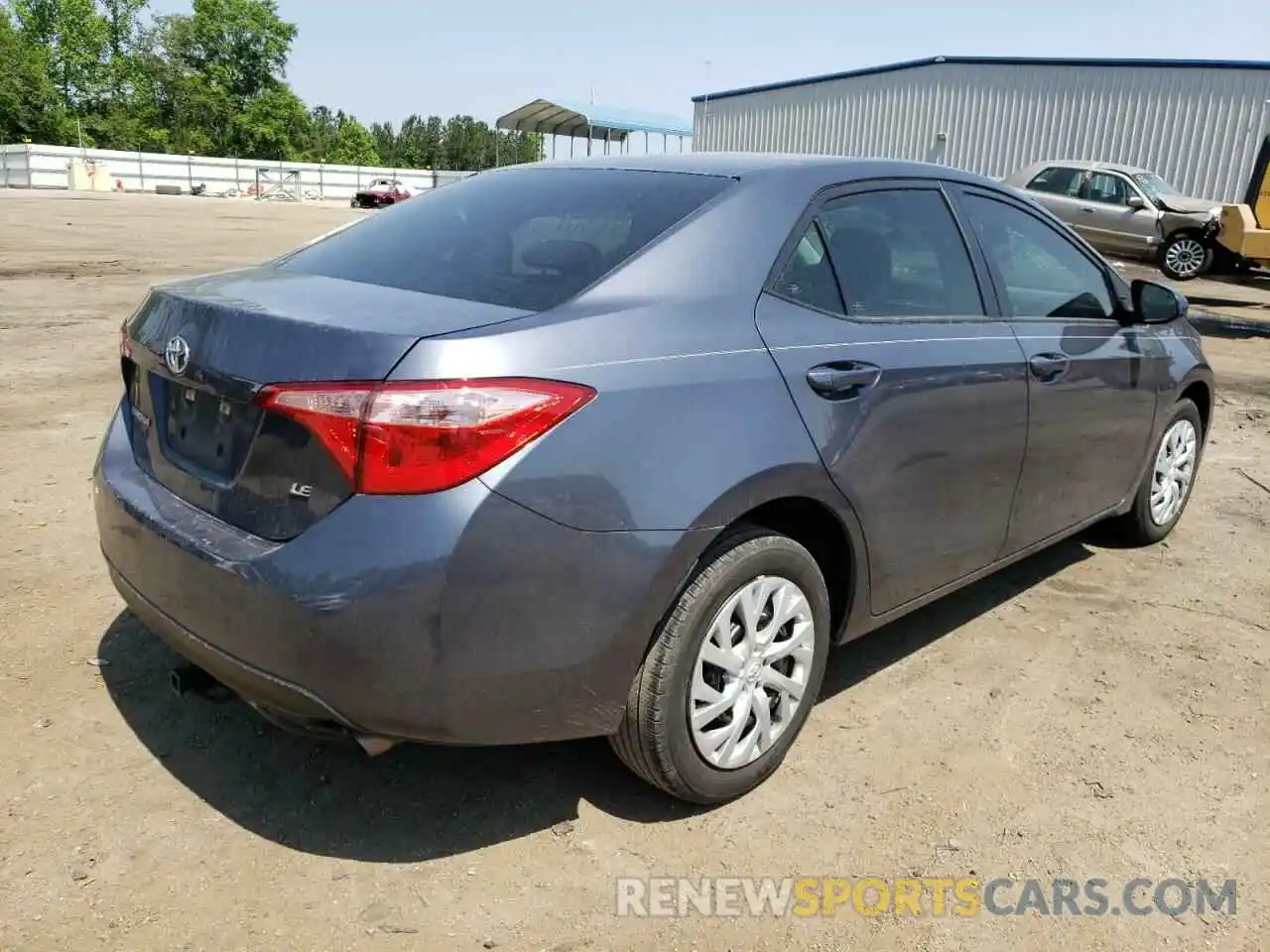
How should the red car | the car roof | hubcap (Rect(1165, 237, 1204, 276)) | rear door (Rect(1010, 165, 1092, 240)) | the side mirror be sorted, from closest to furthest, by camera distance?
the car roof < the side mirror < hubcap (Rect(1165, 237, 1204, 276)) < rear door (Rect(1010, 165, 1092, 240)) < the red car

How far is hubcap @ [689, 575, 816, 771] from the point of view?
8.66 ft

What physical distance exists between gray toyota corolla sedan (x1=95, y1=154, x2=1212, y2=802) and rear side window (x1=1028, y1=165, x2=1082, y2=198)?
16.3 meters

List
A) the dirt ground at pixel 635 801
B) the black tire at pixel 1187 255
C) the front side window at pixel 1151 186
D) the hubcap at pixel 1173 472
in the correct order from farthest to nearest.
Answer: the front side window at pixel 1151 186, the black tire at pixel 1187 255, the hubcap at pixel 1173 472, the dirt ground at pixel 635 801

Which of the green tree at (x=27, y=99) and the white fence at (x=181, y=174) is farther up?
the green tree at (x=27, y=99)

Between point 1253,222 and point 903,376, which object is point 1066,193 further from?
point 903,376

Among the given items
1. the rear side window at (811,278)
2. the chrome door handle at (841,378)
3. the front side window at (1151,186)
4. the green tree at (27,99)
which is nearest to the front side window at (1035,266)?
the rear side window at (811,278)

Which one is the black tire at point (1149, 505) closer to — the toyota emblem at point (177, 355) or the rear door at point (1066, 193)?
the toyota emblem at point (177, 355)

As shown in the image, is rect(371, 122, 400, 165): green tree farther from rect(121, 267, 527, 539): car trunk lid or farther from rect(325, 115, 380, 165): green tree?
rect(121, 267, 527, 539): car trunk lid

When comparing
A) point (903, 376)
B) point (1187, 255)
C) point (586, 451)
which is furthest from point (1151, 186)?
point (586, 451)

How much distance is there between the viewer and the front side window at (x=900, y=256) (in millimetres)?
3059

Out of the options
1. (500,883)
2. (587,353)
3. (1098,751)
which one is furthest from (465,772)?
(1098,751)

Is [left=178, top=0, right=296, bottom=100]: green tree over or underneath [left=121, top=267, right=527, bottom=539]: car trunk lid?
over

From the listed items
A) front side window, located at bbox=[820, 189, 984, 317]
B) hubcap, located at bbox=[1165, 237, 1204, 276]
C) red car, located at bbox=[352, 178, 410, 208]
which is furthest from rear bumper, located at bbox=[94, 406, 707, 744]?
red car, located at bbox=[352, 178, 410, 208]

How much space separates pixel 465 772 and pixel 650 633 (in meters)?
0.81
